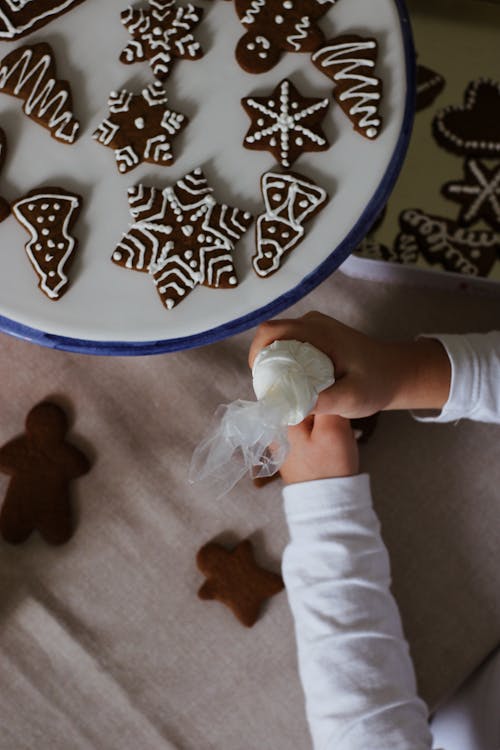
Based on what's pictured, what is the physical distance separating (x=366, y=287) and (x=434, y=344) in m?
0.10

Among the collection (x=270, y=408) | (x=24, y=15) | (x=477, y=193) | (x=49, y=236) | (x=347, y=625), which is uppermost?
(x=24, y=15)

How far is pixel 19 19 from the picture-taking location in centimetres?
52

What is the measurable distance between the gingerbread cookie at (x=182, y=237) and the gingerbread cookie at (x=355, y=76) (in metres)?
0.10

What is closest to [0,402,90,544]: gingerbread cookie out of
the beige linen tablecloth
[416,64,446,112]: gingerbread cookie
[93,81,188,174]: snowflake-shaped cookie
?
the beige linen tablecloth

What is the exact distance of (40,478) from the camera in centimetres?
66

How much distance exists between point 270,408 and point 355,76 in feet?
0.81

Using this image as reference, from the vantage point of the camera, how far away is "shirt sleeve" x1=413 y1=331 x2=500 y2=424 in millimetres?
619

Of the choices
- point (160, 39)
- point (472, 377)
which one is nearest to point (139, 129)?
point (160, 39)

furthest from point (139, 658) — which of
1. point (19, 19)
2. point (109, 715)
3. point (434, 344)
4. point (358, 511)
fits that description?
point (19, 19)

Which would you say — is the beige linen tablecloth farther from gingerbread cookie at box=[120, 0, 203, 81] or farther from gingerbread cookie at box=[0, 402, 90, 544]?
gingerbread cookie at box=[120, 0, 203, 81]

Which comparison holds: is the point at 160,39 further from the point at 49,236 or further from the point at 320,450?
the point at 320,450

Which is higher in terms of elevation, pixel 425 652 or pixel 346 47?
pixel 346 47

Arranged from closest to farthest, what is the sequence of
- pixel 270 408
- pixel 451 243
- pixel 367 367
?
pixel 270 408 → pixel 367 367 → pixel 451 243

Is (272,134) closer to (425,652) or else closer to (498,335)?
(498,335)
